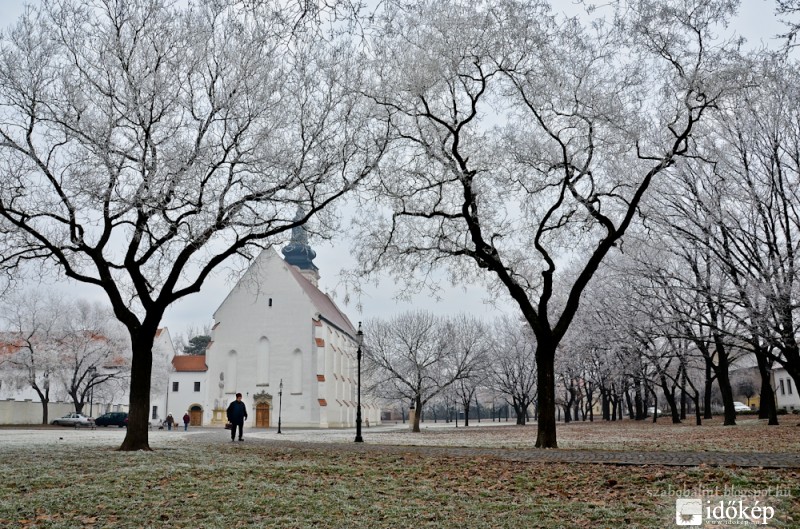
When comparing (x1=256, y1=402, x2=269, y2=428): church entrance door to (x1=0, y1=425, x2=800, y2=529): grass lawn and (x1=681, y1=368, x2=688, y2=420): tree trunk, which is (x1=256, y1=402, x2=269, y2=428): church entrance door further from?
(x1=0, y1=425, x2=800, y2=529): grass lawn

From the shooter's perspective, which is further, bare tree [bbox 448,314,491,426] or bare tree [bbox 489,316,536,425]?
bare tree [bbox 489,316,536,425]

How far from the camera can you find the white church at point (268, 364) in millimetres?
66250

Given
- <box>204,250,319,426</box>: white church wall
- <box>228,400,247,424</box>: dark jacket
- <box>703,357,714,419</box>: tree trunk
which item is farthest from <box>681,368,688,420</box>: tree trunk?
<box>204,250,319,426</box>: white church wall

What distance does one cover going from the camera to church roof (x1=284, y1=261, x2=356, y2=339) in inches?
2832

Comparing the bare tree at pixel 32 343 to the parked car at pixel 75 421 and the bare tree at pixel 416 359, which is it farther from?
the bare tree at pixel 416 359

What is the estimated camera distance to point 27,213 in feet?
54.3

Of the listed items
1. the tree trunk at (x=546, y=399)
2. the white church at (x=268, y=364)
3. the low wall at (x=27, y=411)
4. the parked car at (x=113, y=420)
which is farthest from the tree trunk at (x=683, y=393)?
the low wall at (x=27, y=411)

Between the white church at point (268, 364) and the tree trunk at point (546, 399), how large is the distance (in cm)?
4988

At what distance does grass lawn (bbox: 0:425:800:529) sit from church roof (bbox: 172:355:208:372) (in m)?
60.2

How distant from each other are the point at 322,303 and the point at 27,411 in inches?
1277

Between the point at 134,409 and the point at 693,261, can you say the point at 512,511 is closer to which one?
the point at 134,409

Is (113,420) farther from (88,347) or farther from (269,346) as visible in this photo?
(269,346)

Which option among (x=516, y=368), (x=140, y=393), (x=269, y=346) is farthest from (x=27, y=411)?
(x=140, y=393)

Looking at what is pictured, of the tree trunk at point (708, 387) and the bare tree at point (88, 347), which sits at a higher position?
the bare tree at point (88, 347)
